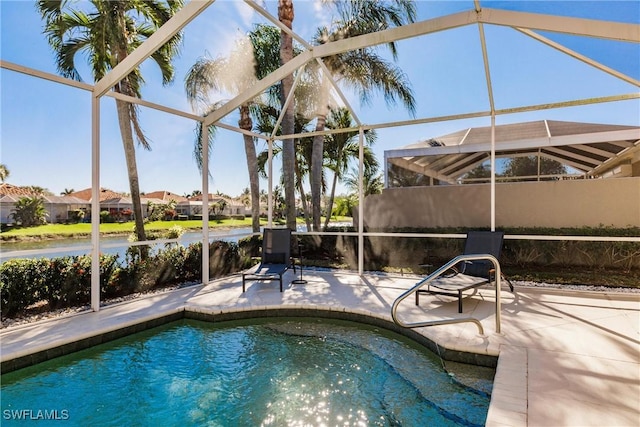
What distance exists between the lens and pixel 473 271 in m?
5.98

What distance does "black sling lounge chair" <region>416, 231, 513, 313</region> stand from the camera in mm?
5406

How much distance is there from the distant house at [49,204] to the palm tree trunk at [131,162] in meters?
1.41

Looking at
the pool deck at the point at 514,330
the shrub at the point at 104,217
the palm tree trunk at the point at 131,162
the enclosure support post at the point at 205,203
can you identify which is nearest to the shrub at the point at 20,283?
the pool deck at the point at 514,330

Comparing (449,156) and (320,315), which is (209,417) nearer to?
(320,315)

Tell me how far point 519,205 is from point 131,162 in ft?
34.0

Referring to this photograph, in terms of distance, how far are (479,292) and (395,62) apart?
23.2 ft

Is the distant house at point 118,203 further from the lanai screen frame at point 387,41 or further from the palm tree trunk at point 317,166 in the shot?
Answer: the palm tree trunk at point 317,166

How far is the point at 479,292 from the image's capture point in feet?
20.8

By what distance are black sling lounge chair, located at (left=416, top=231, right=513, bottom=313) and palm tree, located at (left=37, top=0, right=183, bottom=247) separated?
6.70 m

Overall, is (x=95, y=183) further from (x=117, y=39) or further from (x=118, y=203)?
(x=117, y=39)

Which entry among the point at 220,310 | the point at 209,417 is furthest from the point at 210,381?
the point at 220,310

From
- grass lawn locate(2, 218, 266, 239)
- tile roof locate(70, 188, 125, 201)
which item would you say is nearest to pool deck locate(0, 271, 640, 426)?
grass lawn locate(2, 218, 266, 239)

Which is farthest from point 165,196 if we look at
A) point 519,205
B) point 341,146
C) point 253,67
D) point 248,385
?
point 519,205

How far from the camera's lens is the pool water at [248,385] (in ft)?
10.1
